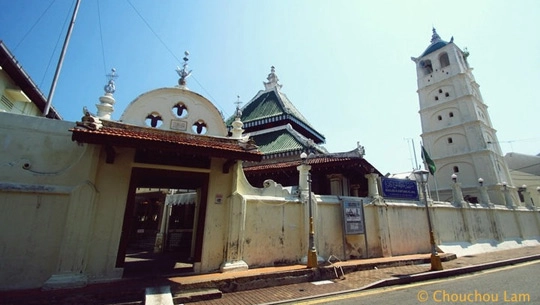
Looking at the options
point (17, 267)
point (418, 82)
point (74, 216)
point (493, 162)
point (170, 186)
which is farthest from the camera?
point (418, 82)

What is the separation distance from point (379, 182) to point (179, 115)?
10.0 metres

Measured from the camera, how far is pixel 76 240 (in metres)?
Result: 6.80

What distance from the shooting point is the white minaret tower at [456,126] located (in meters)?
27.1

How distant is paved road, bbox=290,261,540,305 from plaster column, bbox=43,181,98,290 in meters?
6.02

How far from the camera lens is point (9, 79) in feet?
36.5

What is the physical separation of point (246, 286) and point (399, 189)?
9919mm

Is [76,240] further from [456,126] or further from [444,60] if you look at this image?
[444,60]

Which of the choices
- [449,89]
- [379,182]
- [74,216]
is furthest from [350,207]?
[449,89]

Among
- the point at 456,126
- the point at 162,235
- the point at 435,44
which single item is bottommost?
the point at 162,235

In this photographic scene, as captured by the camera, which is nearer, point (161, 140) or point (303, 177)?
point (161, 140)

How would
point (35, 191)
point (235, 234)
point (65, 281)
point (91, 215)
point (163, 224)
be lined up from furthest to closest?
point (163, 224) → point (235, 234) → point (91, 215) → point (35, 191) → point (65, 281)

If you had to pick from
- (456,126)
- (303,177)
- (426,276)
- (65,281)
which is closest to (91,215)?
(65,281)

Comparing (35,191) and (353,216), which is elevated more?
(35,191)

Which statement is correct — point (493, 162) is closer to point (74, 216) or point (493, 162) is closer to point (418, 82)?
point (418, 82)
